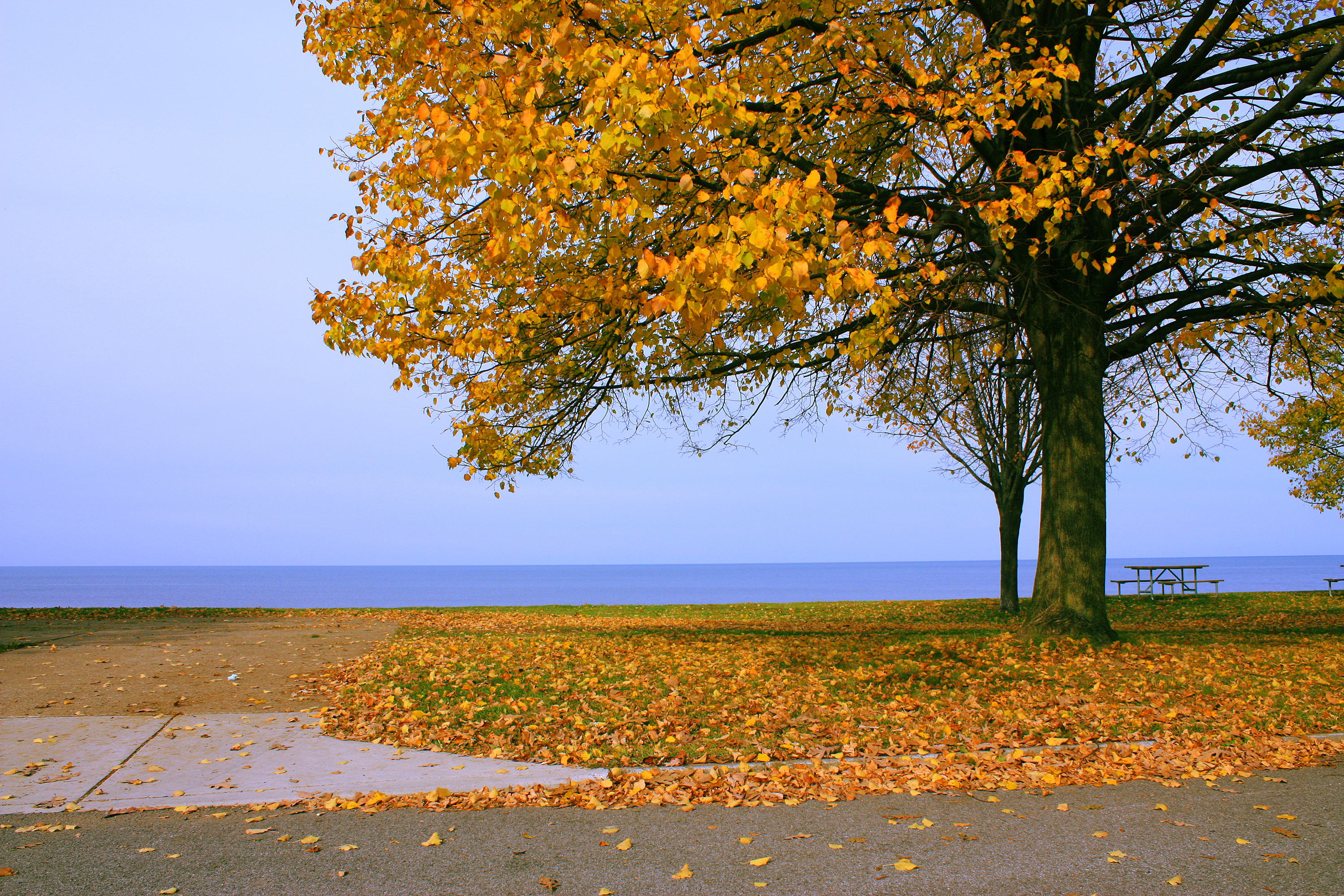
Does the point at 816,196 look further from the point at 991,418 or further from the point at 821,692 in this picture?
the point at 991,418

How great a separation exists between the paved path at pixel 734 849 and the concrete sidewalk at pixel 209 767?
1.15ft

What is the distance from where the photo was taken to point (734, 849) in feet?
14.0

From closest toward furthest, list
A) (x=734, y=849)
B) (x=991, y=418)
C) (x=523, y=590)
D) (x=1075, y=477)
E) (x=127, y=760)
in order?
1. (x=734, y=849)
2. (x=127, y=760)
3. (x=1075, y=477)
4. (x=991, y=418)
5. (x=523, y=590)

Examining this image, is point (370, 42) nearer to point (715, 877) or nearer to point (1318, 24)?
point (715, 877)

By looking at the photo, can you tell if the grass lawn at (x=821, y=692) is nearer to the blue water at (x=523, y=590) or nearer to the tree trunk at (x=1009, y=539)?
the tree trunk at (x=1009, y=539)

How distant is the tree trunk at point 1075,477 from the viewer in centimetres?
1081

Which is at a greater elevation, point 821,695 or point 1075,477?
point 1075,477

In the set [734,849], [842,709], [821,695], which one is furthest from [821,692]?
[734,849]

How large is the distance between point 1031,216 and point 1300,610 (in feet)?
53.8

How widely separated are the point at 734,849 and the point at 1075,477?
27.5 ft

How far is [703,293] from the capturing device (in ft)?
18.7

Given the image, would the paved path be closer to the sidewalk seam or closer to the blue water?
the sidewalk seam

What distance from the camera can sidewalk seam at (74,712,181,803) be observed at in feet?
17.0

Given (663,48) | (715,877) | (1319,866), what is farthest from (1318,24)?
(715,877)
